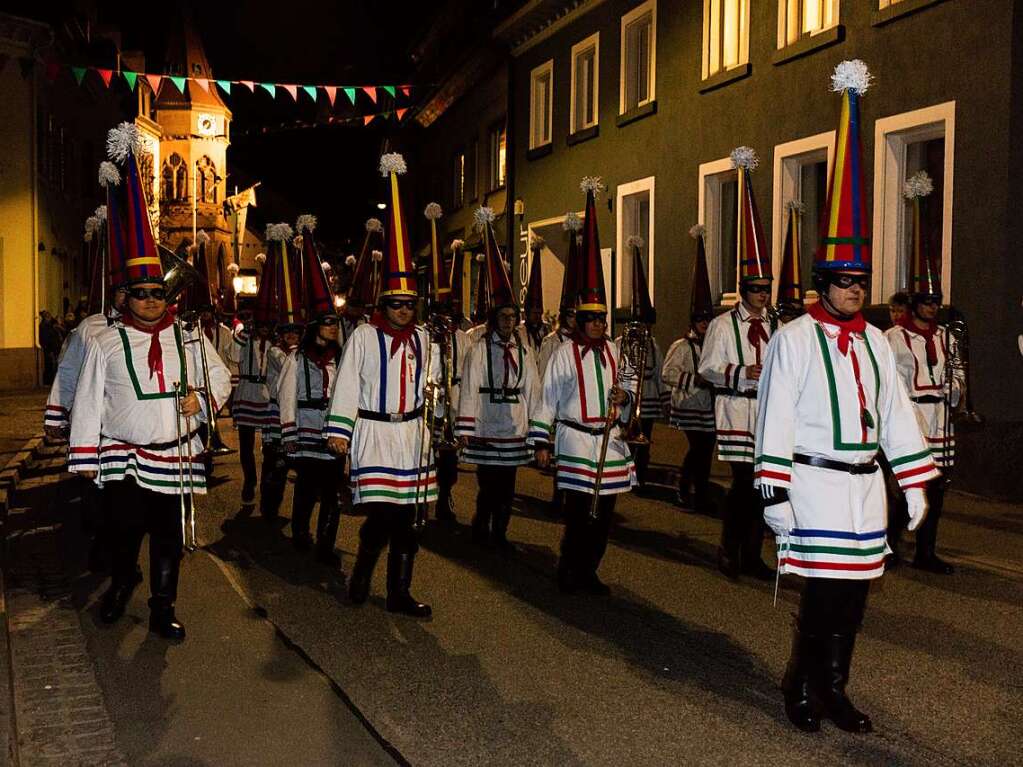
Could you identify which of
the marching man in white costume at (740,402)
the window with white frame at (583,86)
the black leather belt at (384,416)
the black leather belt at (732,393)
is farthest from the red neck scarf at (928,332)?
the window with white frame at (583,86)

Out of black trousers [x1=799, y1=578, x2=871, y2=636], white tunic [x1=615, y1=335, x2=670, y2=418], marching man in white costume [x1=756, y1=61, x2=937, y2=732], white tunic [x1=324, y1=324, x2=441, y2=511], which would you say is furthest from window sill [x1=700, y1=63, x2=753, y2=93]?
black trousers [x1=799, y1=578, x2=871, y2=636]

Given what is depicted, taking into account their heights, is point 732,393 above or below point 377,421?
above

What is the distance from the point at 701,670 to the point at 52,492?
9622 mm

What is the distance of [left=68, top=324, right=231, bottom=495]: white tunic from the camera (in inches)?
281

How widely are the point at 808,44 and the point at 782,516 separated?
1216 cm

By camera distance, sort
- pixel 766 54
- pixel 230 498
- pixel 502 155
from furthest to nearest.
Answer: pixel 502 155, pixel 766 54, pixel 230 498

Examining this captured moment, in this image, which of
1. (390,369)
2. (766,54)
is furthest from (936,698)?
(766,54)

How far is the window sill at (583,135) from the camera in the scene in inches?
927

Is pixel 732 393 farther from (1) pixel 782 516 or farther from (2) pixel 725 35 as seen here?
(2) pixel 725 35

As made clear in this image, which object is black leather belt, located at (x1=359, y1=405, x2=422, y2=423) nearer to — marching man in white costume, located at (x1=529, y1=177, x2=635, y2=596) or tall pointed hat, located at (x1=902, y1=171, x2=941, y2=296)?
marching man in white costume, located at (x1=529, y1=177, x2=635, y2=596)

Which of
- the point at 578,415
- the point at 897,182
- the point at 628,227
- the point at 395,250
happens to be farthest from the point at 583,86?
the point at 395,250

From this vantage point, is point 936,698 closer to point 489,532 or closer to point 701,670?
point 701,670

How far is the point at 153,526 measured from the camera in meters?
7.34

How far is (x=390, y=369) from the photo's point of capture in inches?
307
